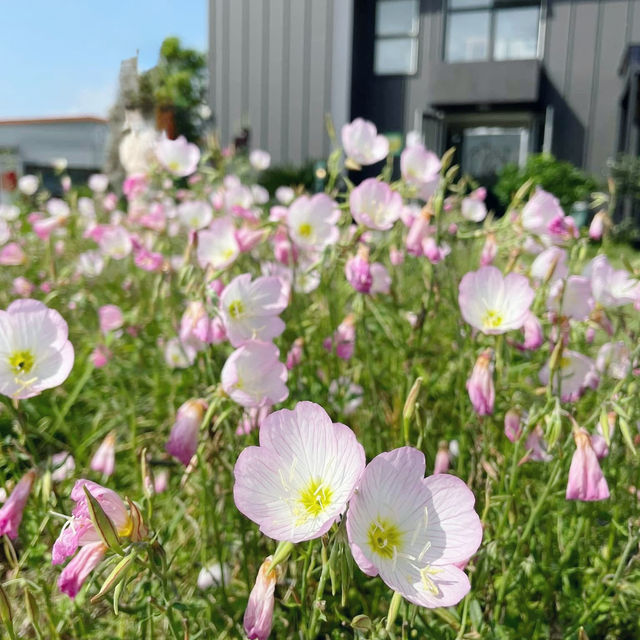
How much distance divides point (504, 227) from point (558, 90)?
11.3m

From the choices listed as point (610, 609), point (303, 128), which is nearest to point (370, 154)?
point (610, 609)

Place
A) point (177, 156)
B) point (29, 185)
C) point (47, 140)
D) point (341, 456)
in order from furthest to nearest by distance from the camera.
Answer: point (47, 140)
point (29, 185)
point (177, 156)
point (341, 456)

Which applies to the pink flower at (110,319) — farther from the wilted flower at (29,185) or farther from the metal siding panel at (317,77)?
the metal siding panel at (317,77)

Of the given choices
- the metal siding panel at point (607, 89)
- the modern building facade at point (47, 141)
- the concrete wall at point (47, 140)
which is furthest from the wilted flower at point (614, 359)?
the concrete wall at point (47, 140)

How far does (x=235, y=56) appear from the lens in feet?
41.2

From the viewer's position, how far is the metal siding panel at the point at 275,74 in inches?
488

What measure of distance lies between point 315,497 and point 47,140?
19189mm

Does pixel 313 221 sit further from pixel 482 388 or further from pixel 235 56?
pixel 235 56

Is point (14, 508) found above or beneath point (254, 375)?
beneath

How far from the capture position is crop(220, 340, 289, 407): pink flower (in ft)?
3.21

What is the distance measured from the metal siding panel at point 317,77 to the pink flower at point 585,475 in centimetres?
1163

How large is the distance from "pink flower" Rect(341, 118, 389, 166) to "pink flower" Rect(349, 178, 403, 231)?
40cm

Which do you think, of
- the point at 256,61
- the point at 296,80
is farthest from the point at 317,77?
the point at 256,61

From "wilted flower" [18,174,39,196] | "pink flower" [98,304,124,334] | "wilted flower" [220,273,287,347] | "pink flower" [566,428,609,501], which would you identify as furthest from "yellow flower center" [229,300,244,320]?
"wilted flower" [18,174,39,196]
